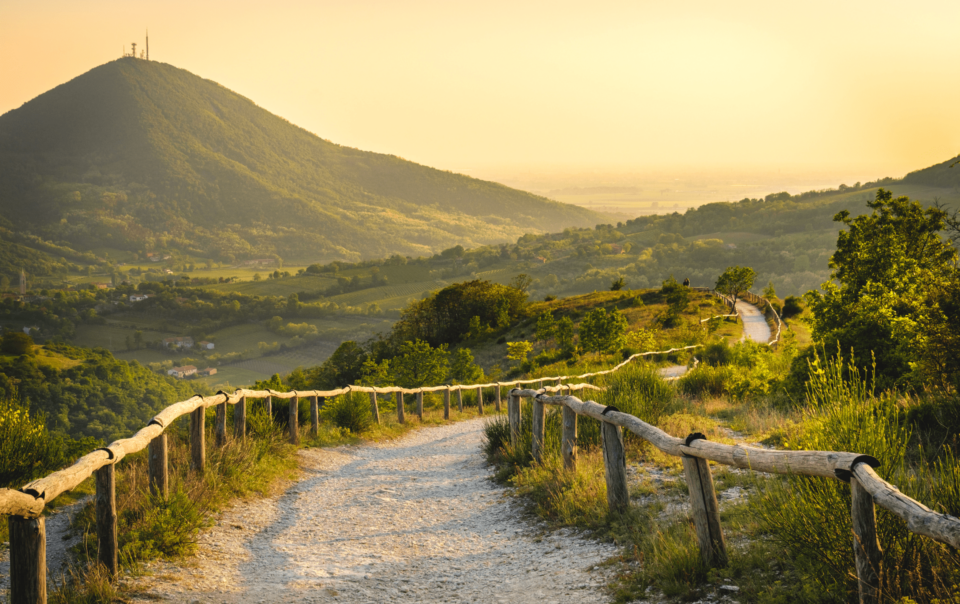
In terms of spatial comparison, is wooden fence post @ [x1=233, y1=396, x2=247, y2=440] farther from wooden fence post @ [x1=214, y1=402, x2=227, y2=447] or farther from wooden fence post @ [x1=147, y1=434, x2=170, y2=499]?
wooden fence post @ [x1=147, y1=434, x2=170, y2=499]

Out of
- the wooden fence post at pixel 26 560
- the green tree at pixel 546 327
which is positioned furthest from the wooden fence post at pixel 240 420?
the green tree at pixel 546 327

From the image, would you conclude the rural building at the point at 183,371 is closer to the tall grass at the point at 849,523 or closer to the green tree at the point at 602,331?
the green tree at the point at 602,331

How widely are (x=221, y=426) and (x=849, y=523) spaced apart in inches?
246

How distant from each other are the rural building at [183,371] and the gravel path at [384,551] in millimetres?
106725

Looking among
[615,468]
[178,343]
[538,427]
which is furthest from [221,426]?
[178,343]

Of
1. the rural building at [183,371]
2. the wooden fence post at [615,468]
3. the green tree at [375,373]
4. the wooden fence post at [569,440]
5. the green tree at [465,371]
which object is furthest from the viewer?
the rural building at [183,371]

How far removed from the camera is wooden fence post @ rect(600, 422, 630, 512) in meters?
4.91

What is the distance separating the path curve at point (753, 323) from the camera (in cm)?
3544

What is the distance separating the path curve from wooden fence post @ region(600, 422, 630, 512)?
92.4 feet

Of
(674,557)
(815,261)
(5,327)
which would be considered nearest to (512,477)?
(674,557)

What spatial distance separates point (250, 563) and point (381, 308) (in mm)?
157467

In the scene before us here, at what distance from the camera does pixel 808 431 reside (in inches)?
155

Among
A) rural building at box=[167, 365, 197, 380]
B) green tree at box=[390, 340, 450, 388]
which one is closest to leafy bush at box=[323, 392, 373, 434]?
green tree at box=[390, 340, 450, 388]

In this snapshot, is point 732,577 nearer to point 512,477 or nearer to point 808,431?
point 808,431
